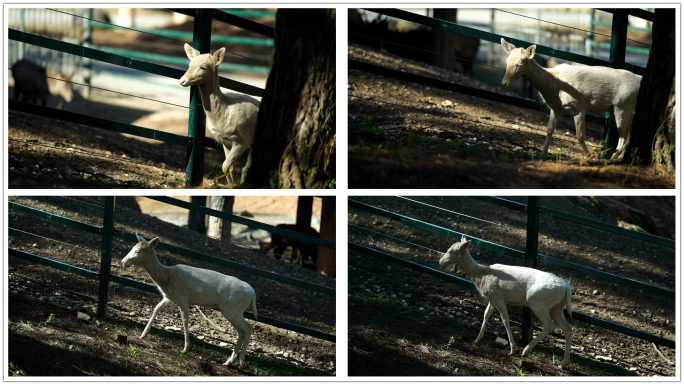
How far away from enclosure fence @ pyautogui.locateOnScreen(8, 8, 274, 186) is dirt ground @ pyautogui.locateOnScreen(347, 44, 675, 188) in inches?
47.4

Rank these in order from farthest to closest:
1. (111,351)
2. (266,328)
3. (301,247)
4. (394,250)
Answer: (301,247), (394,250), (266,328), (111,351)

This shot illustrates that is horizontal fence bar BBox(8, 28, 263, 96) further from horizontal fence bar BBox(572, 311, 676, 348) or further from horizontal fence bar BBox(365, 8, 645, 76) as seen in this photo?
horizontal fence bar BBox(572, 311, 676, 348)

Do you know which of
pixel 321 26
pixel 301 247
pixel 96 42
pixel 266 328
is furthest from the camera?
pixel 96 42

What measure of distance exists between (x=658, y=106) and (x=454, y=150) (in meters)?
1.77

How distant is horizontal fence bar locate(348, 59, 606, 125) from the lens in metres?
5.46

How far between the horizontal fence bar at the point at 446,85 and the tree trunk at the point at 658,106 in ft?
1.97

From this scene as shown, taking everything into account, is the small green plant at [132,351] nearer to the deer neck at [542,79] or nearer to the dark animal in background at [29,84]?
the deer neck at [542,79]

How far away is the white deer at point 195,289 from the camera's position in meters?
5.10

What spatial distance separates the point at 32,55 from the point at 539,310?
1368cm

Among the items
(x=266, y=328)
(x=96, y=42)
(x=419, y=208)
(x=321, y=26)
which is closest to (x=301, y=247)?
(x=419, y=208)

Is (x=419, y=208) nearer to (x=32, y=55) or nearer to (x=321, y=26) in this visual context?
(x=321, y=26)

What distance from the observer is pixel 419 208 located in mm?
7395

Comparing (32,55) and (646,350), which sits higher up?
(32,55)

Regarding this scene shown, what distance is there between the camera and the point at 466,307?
5594 millimetres
